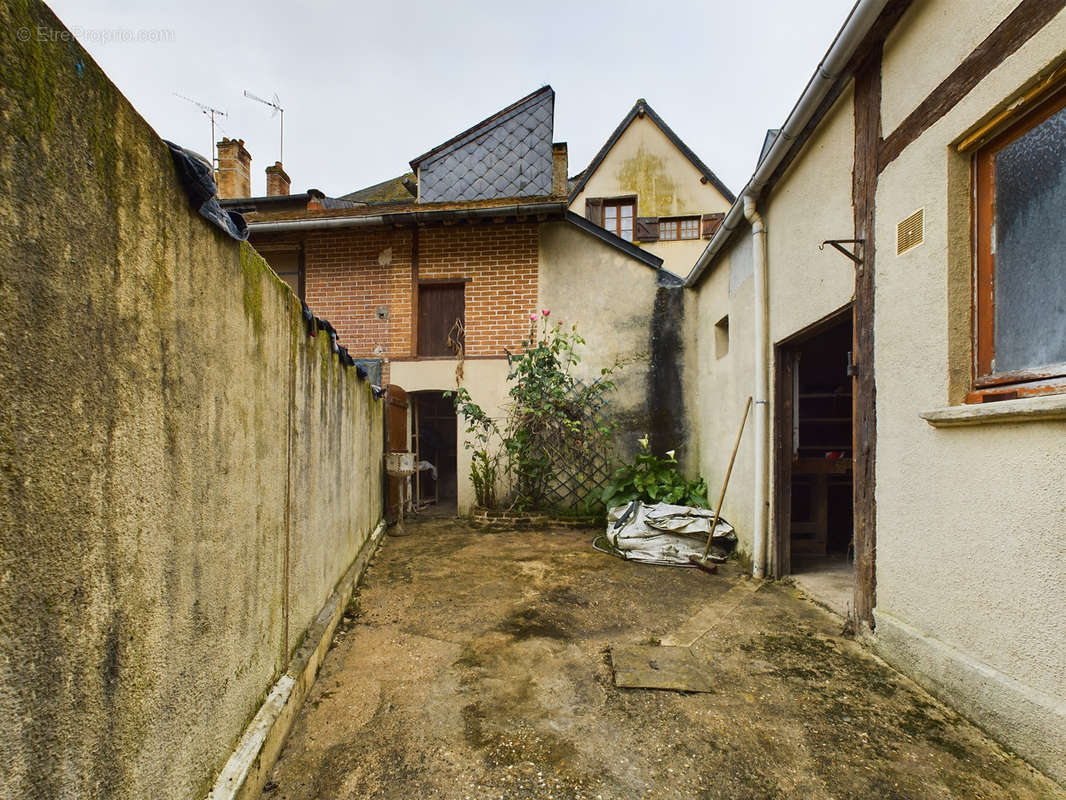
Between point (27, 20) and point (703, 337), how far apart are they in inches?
249

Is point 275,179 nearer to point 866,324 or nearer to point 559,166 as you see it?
point 559,166

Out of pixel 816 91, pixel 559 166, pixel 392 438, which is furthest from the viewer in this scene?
pixel 559 166

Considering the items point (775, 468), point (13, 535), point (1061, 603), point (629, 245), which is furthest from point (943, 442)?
point (629, 245)

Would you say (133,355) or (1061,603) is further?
(1061,603)

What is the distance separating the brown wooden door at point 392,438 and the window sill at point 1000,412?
4982 millimetres

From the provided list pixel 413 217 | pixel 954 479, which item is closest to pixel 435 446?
pixel 413 217

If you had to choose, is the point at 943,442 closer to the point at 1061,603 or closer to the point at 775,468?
the point at 1061,603

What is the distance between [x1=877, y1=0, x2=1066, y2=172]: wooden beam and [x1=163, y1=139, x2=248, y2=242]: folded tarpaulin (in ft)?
8.81

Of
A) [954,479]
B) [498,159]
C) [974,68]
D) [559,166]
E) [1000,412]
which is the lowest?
[954,479]

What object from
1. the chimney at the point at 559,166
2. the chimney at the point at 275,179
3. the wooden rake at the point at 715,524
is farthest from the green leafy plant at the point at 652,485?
the chimney at the point at 275,179

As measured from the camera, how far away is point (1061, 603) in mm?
1756

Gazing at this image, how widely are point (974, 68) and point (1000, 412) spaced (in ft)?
4.58

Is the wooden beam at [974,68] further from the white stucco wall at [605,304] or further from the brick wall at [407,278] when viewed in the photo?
the brick wall at [407,278]

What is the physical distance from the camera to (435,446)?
30.7 ft
